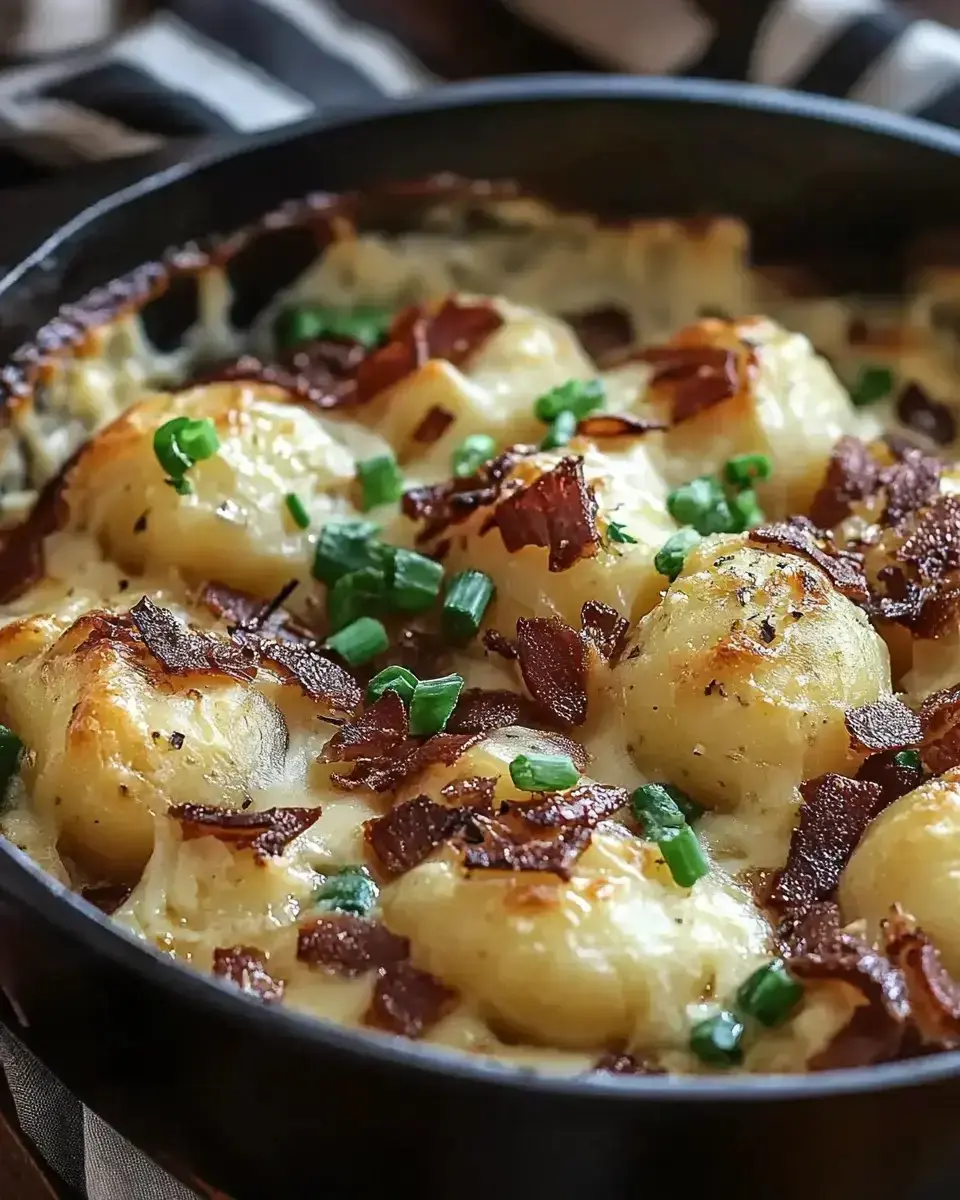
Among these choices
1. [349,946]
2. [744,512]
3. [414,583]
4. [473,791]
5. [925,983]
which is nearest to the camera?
[925,983]

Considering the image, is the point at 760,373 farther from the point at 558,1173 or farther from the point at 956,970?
the point at 558,1173

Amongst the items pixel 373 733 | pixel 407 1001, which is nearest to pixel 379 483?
pixel 373 733

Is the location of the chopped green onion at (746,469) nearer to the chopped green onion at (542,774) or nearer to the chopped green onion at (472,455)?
the chopped green onion at (472,455)

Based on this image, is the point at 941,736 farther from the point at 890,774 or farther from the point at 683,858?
the point at 683,858

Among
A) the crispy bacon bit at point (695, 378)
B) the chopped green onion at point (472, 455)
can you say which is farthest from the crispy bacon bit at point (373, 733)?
the crispy bacon bit at point (695, 378)

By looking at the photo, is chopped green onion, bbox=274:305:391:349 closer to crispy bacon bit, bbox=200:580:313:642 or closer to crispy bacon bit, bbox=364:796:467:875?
crispy bacon bit, bbox=200:580:313:642

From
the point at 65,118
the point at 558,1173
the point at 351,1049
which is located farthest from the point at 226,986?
the point at 65,118
